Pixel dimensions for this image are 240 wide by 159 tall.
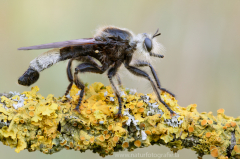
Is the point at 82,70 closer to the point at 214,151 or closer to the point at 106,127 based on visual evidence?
the point at 106,127

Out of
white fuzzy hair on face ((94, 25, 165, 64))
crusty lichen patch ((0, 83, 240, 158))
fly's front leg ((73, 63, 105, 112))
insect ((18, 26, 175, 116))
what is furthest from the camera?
white fuzzy hair on face ((94, 25, 165, 64))

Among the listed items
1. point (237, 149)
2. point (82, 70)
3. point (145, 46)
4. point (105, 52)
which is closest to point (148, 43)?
point (145, 46)

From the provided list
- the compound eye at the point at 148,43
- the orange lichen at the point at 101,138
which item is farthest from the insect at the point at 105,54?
the orange lichen at the point at 101,138

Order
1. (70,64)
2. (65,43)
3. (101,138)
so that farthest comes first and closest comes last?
(70,64) < (65,43) < (101,138)

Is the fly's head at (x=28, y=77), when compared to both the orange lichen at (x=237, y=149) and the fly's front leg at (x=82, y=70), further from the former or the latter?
the orange lichen at (x=237, y=149)

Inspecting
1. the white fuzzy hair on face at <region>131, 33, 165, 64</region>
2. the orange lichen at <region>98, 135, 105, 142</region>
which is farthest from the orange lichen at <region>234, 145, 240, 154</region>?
the white fuzzy hair on face at <region>131, 33, 165, 64</region>

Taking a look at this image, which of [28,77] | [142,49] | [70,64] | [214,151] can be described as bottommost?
[214,151]

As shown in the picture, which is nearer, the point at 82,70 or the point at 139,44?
the point at 82,70

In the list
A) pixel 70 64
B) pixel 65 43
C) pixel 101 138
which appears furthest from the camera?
pixel 70 64

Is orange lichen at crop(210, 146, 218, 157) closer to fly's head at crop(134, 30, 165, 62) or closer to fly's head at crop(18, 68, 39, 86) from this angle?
fly's head at crop(134, 30, 165, 62)

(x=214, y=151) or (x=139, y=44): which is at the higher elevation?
(x=139, y=44)
